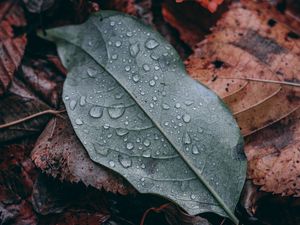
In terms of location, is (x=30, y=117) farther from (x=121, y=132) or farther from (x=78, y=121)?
(x=121, y=132)

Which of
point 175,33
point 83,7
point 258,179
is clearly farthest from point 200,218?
point 83,7

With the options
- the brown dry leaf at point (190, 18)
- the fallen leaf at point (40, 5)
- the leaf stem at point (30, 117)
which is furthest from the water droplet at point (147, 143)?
the fallen leaf at point (40, 5)

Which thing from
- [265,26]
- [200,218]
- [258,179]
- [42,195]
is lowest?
[42,195]

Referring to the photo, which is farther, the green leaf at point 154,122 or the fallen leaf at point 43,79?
the fallen leaf at point 43,79

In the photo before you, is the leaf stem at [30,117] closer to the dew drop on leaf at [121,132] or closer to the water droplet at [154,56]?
the dew drop on leaf at [121,132]

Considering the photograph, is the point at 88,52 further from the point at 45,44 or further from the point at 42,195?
the point at 42,195

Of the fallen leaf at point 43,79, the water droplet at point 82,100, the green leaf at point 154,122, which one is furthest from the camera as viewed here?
the fallen leaf at point 43,79
